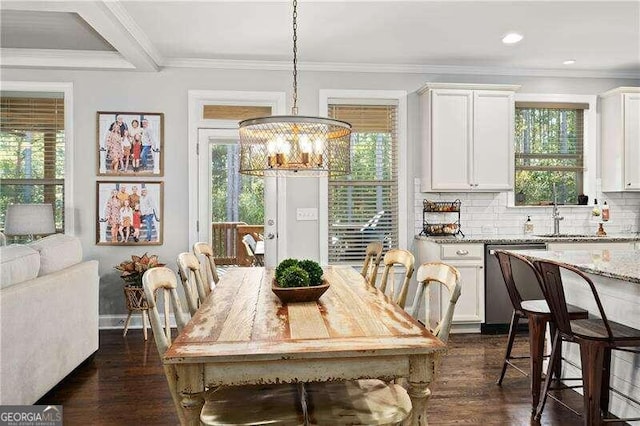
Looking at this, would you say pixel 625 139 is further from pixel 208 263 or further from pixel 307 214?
pixel 208 263

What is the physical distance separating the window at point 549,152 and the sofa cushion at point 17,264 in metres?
4.60

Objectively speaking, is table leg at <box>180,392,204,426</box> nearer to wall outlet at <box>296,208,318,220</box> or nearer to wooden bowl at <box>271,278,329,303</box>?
wooden bowl at <box>271,278,329,303</box>

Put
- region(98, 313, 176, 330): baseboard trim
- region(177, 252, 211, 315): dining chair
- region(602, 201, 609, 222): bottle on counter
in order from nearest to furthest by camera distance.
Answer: region(177, 252, 211, 315): dining chair, region(98, 313, 176, 330): baseboard trim, region(602, 201, 609, 222): bottle on counter

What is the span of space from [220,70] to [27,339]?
3.17 meters

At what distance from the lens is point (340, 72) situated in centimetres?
497

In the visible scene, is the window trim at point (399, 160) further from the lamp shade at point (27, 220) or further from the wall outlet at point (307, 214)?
the lamp shade at point (27, 220)

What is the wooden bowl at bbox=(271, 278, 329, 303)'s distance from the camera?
7.39 feet

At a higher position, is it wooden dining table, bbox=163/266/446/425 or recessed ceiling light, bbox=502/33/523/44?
recessed ceiling light, bbox=502/33/523/44

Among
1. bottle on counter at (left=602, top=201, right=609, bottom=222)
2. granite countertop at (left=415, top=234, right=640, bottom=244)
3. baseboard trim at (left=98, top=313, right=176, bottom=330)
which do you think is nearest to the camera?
granite countertop at (left=415, top=234, right=640, bottom=244)

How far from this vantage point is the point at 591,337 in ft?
7.45

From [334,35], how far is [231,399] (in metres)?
3.22

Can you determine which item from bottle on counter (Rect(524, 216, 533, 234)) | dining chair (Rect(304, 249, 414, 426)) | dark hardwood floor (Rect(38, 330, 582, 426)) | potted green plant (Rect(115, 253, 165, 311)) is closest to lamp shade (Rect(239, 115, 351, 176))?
dining chair (Rect(304, 249, 414, 426))

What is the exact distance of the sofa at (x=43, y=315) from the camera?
2504 millimetres

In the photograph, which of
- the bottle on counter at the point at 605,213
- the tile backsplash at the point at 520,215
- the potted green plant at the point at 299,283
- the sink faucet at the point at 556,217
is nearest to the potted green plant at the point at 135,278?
the potted green plant at the point at 299,283
